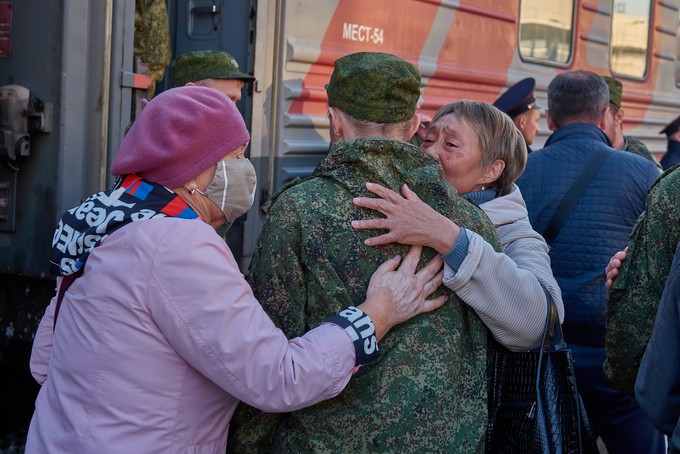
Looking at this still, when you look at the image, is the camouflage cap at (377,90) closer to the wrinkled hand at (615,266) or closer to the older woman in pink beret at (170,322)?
the older woman in pink beret at (170,322)

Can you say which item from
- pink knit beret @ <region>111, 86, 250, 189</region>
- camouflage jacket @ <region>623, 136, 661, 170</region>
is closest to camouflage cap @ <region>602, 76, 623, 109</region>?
camouflage jacket @ <region>623, 136, 661, 170</region>

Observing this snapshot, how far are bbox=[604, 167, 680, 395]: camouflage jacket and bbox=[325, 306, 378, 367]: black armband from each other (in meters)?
0.86

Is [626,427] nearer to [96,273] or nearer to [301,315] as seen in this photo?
[301,315]

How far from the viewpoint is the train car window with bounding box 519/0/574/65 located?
5.85 m

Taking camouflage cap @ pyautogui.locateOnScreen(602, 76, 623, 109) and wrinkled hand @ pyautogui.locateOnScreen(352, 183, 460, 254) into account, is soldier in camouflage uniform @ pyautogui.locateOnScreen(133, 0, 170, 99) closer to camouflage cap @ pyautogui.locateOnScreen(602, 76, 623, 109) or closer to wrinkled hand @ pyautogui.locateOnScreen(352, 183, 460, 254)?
wrinkled hand @ pyautogui.locateOnScreen(352, 183, 460, 254)

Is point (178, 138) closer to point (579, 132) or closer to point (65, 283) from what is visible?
point (65, 283)

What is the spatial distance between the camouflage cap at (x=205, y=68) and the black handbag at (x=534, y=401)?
189 cm

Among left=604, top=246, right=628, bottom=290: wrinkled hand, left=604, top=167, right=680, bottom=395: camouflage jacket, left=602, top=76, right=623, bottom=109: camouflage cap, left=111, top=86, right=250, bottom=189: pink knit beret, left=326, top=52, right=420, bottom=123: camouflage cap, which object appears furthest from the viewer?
left=602, top=76, right=623, bottom=109: camouflage cap

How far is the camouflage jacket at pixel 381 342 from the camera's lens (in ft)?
6.34

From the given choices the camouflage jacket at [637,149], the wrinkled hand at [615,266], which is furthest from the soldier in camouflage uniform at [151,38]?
the camouflage jacket at [637,149]

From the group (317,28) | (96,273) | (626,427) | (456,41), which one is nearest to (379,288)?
(96,273)

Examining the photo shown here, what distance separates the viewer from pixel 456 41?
5.21 m

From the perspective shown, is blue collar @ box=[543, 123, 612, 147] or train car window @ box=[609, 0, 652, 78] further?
train car window @ box=[609, 0, 652, 78]

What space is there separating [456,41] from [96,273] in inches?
148
